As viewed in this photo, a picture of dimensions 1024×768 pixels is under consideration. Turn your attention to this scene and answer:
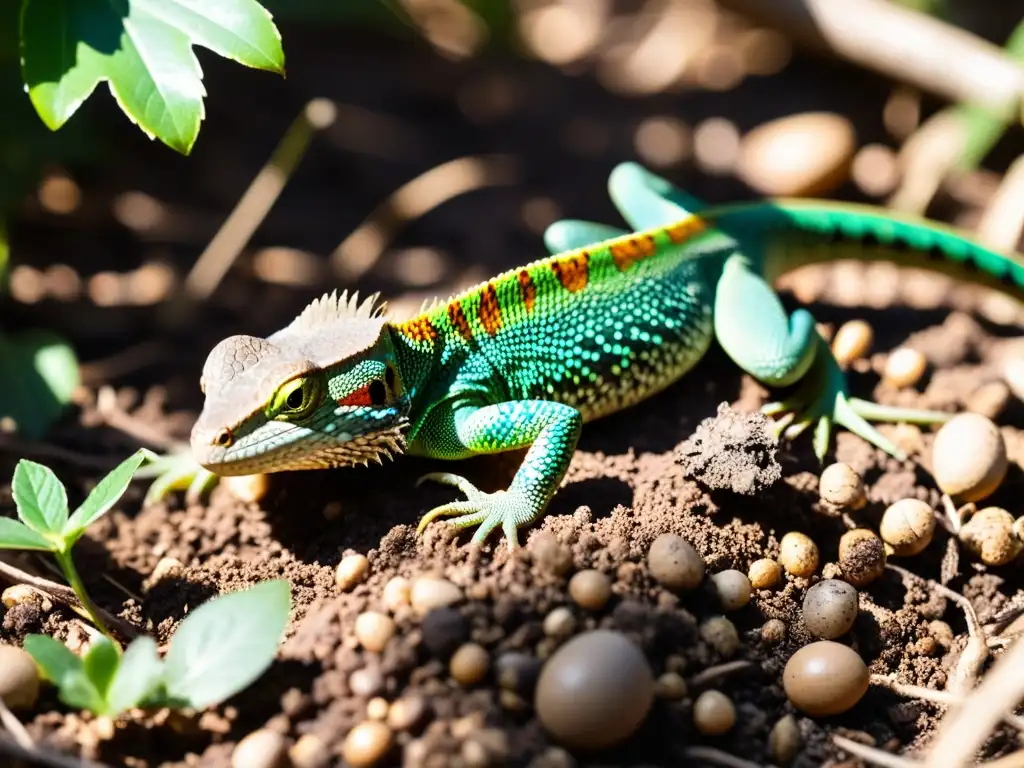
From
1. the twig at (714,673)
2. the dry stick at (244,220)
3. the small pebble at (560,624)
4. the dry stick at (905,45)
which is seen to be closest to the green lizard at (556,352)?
the small pebble at (560,624)

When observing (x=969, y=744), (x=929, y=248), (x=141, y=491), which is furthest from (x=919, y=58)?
(x=141, y=491)

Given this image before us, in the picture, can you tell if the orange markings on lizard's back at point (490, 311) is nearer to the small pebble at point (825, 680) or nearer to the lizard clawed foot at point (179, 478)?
the lizard clawed foot at point (179, 478)

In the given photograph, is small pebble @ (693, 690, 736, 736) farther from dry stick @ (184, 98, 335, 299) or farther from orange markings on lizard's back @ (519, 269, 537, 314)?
dry stick @ (184, 98, 335, 299)

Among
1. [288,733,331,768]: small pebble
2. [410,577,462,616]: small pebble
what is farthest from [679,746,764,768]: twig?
[288,733,331,768]: small pebble

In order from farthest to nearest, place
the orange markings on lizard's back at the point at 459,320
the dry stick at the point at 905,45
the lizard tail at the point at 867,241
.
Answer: the dry stick at the point at 905,45 < the lizard tail at the point at 867,241 < the orange markings on lizard's back at the point at 459,320

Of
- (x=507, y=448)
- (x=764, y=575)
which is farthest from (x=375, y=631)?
(x=764, y=575)

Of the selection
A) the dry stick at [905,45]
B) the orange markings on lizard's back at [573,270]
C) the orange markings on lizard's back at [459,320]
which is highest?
the dry stick at [905,45]

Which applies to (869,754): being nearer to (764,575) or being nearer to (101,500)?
(764,575)

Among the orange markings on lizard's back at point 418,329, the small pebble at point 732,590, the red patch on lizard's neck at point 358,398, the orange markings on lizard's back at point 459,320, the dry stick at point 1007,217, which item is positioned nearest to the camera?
the small pebble at point 732,590
